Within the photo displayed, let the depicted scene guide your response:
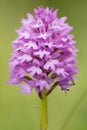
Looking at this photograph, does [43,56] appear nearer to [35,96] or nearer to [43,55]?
[43,55]

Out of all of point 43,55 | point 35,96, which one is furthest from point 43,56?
point 35,96

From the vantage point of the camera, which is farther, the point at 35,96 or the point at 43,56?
the point at 35,96

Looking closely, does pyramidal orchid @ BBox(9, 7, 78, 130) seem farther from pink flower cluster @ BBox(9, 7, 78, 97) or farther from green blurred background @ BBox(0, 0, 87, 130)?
green blurred background @ BBox(0, 0, 87, 130)

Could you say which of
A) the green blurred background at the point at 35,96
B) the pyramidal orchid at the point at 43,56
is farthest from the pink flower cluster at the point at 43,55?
the green blurred background at the point at 35,96

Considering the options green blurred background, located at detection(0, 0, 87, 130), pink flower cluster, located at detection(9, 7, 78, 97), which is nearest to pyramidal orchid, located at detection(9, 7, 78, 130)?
pink flower cluster, located at detection(9, 7, 78, 97)
